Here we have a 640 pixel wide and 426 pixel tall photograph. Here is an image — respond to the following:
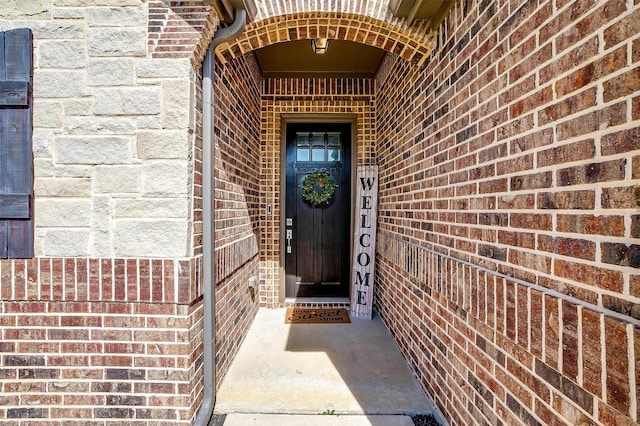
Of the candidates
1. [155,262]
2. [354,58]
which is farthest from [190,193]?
[354,58]

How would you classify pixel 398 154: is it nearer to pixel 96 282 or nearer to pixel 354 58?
pixel 354 58

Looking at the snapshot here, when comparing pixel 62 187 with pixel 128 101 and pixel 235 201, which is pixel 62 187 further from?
pixel 235 201

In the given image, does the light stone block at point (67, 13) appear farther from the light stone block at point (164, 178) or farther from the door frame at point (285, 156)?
the door frame at point (285, 156)

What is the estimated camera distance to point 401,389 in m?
2.50

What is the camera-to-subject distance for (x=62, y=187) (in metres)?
2.01

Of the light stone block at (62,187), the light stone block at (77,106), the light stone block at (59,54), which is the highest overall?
the light stone block at (59,54)

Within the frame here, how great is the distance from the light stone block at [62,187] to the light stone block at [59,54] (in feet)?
2.30

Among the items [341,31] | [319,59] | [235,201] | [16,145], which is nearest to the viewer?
[16,145]

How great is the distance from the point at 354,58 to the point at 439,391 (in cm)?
340

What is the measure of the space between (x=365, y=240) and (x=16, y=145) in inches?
130

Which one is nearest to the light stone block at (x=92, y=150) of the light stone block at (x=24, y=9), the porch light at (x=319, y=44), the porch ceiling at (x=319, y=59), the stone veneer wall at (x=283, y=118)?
the light stone block at (x=24, y=9)

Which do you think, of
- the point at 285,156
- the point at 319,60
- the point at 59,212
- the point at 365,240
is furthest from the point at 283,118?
the point at 59,212

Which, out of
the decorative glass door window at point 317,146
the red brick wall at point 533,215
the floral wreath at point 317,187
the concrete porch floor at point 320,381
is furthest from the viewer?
the decorative glass door window at point 317,146

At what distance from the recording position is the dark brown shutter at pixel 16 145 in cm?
197
